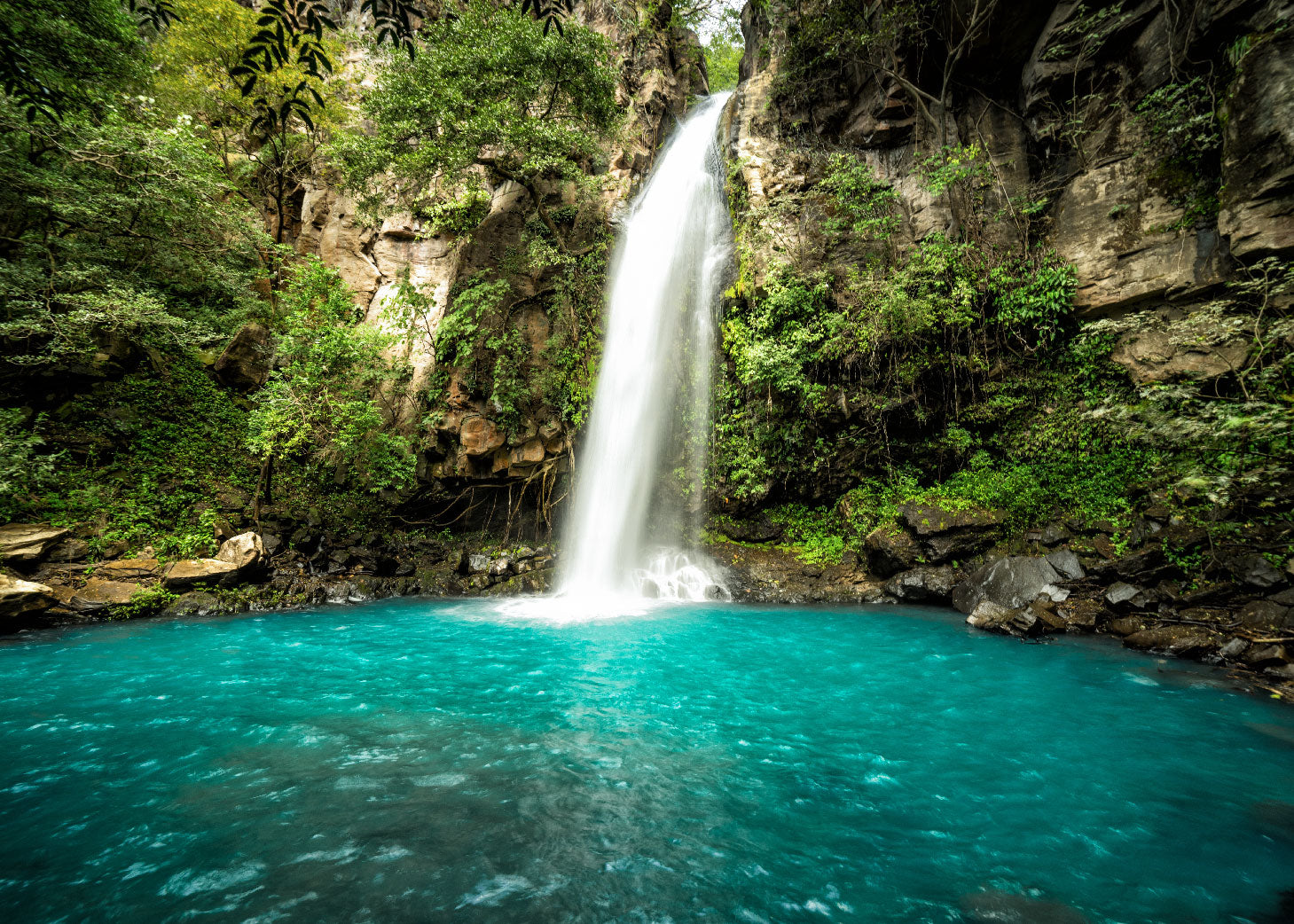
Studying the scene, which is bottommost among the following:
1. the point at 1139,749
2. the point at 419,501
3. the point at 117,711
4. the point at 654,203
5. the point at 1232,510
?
the point at 117,711

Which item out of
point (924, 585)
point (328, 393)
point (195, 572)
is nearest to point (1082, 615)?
point (924, 585)

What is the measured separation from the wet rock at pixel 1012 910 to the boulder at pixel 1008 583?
6621 mm

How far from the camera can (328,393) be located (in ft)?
33.1

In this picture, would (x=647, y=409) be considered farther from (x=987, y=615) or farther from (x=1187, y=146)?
(x=1187, y=146)

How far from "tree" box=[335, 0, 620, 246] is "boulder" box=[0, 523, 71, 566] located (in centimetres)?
917

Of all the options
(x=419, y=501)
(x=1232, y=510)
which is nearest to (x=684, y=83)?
(x=419, y=501)

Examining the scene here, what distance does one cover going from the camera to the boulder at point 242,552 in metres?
9.49

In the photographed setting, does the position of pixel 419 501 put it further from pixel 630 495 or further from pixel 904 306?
pixel 904 306

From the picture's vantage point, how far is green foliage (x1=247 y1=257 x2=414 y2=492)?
9727mm

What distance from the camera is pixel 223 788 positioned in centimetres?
351

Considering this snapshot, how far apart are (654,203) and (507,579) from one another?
11745 millimetres

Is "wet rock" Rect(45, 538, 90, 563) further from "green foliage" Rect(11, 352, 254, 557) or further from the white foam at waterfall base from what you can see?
the white foam at waterfall base

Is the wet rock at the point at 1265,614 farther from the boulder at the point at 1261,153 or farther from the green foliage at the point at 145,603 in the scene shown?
the green foliage at the point at 145,603

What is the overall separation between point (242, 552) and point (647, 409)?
9136 millimetres
